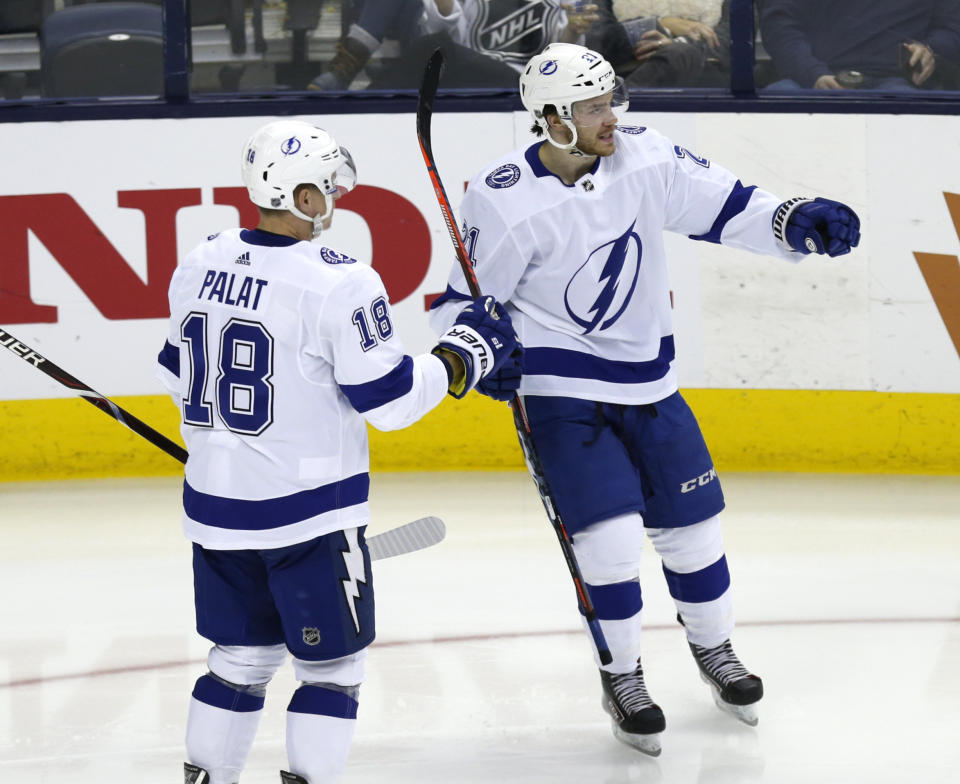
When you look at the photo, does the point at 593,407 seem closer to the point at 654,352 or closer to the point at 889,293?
the point at 654,352

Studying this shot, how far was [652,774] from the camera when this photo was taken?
2.93 metres

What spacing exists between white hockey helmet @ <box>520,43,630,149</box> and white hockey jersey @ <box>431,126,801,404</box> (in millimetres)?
102

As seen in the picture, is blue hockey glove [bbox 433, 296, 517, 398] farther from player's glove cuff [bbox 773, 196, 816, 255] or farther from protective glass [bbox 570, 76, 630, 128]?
player's glove cuff [bbox 773, 196, 816, 255]

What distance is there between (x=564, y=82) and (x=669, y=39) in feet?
7.38

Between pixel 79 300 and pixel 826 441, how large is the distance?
7.89 ft

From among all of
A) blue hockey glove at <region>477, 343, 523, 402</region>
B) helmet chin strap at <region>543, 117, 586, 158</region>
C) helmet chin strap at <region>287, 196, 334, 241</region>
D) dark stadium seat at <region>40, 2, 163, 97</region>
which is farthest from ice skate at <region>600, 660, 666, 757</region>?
dark stadium seat at <region>40, 2, 163, 97</region>

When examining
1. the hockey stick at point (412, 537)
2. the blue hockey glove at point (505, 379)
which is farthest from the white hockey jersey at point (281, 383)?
the hockey stick at point (412, 537)

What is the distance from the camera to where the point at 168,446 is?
2.92 m

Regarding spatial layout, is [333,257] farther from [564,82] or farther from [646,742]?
[646,742]

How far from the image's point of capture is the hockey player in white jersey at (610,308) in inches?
117

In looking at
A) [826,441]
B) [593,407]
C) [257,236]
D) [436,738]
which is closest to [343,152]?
[257,236]

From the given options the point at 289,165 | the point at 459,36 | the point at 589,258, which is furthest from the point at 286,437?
the point at 459,36

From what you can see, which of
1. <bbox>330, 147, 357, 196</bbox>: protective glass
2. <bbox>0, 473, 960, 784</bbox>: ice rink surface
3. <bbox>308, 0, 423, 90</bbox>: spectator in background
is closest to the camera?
<bbox>330, 147, 357, 196</bbox>: protective glass

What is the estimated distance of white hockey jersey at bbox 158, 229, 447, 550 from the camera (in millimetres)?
2363
